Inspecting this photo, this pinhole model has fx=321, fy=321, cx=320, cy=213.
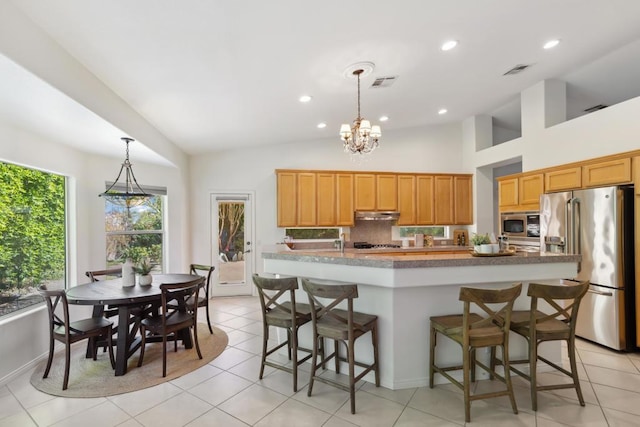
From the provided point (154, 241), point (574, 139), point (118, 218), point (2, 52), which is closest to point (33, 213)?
point (118, 218)

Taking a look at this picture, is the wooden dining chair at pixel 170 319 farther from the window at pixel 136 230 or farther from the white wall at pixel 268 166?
the white wall at pixel 268 166

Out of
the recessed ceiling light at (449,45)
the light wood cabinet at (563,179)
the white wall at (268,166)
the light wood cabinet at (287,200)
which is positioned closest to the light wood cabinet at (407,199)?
the white wall at (268,166)

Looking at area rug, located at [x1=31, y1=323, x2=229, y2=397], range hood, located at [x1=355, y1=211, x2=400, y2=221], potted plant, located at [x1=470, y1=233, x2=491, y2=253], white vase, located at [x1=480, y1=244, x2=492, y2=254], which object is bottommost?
area rug, located at [x1=31, y1=323, x2=229, y2=397]

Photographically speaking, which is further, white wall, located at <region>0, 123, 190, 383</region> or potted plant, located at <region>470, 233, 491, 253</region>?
white wall, located at <region>0, 123, 190, 383</region>

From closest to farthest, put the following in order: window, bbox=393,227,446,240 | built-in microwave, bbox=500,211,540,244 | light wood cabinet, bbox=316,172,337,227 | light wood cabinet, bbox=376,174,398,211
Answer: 1. built-in microwave, bbox=500,211,540,244
2. light wood cabinet, bbox=316,172,337,227
3. light wood cabinet, bbox=376,174,398,211
4. window, bbox=393,227,446,240

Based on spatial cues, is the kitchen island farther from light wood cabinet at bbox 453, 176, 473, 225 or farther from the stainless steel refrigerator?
light wood cabinet at bbox 453, 176, 473, 225

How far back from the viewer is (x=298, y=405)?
252 centimetres

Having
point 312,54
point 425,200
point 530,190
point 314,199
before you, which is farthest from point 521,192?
point 312,54

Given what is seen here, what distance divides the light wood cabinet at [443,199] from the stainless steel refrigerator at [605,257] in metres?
2.50

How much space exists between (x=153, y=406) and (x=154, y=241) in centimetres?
338

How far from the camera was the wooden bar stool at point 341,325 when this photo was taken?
2408 millimetres

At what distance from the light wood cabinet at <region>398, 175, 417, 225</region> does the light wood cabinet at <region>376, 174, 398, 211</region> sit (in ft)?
0.34

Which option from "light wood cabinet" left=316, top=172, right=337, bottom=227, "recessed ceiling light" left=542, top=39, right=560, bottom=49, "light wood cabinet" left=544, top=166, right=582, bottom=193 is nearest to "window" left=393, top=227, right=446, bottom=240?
"light wood cabinet" left=316, top=172, right=337, bottom=227

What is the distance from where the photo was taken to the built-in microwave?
4652mm
